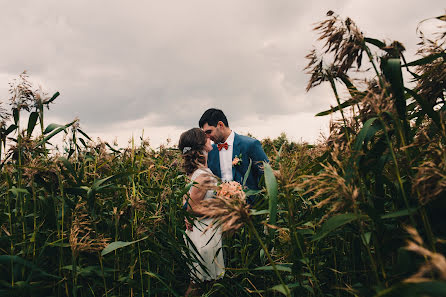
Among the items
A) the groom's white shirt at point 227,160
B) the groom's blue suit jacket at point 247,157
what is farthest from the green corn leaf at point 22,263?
the groom's white shirt at point 227,160

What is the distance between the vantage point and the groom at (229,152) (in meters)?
3.91

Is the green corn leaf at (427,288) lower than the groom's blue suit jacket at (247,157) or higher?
lower

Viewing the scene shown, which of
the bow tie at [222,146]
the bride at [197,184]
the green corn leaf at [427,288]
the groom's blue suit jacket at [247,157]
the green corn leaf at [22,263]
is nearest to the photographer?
the green corn leaf at [427,288]

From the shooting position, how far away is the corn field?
1020 mm

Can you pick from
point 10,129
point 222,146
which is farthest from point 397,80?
point 222,146

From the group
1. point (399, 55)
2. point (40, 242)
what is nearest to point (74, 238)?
point (40, 242)

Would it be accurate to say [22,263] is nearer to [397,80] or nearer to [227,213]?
[227,213]

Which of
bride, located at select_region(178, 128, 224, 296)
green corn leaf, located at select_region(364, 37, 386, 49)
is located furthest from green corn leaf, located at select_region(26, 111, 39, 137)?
green corn leaf, located at select_region(364, 37, 386, 49)

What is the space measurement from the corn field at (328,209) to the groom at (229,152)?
1.51 m

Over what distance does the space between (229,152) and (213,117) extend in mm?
697

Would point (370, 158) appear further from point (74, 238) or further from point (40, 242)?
point (40, 242)

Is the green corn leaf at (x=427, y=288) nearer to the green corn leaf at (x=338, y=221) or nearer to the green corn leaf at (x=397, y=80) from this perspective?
the green corn leaf at (x=338, y=221)

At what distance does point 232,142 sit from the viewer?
422cm

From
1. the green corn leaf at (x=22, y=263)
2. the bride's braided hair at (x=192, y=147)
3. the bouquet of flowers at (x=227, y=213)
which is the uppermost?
the bride's braided hair at (x=192, y=147)
